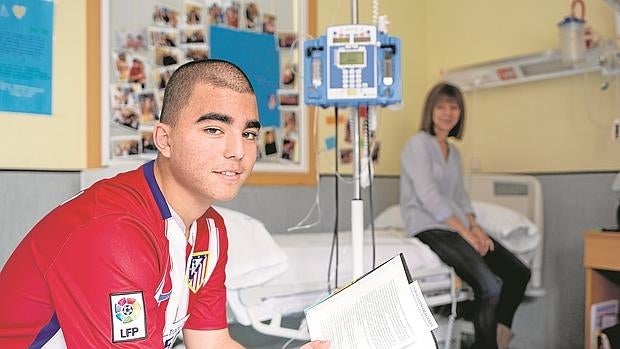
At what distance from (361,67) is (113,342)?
111 centimetres

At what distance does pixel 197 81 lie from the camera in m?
1.17

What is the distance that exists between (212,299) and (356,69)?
80 cm

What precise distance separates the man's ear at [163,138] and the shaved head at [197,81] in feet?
0.04

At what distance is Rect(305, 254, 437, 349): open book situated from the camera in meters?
1.22

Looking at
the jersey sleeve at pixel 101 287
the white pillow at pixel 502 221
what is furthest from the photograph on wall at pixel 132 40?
the white pillow at pixel 502 221

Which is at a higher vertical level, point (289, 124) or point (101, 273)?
point (289, 124)

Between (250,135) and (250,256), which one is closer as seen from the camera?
(250,135)

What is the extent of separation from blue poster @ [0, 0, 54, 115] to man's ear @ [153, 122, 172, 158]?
128 cm

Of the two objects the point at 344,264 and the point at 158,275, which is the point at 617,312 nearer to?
Result: the point at 344,264

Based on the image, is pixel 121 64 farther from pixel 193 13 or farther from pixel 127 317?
pixel 127 317

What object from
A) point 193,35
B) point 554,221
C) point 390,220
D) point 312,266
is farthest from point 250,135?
point 554,221

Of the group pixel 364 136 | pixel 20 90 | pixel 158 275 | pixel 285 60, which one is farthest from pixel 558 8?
pixel 158 275

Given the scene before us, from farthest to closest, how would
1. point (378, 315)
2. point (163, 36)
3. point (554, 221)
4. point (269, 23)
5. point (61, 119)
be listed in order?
point (554, 221), point (269, 23), point (163, 36), point (61, 119), point (378, 315)

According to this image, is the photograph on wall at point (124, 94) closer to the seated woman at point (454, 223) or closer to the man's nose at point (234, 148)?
the seated woman at point (454, 223)
